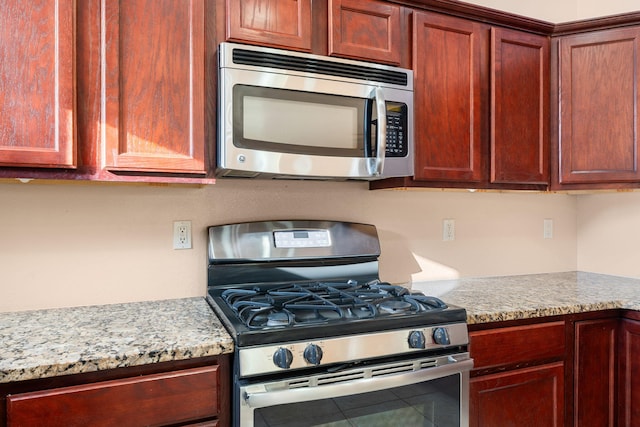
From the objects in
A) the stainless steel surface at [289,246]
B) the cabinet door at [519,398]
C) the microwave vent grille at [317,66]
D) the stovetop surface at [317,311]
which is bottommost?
the cabinet door at [519,398]

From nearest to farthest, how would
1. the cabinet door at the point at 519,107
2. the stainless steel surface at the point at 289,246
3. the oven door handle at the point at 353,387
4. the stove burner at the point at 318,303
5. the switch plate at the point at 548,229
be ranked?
the oven door handle at the point at 353,387, the stove burner at the point at 318,303, the stainless steel surface at the point at 289,246, the cabinet door at the point at 519,107, the switch plate at the point at 548,229

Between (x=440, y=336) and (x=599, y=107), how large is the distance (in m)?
1.43

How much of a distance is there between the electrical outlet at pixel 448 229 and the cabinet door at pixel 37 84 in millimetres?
1695

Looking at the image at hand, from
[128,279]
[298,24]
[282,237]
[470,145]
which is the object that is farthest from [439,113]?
[128,279]

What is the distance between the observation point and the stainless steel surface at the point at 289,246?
1772 millimetres

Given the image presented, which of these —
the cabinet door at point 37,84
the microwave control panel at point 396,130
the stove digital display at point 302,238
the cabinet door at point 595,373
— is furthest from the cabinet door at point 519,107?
the cabinet door at point 37,84

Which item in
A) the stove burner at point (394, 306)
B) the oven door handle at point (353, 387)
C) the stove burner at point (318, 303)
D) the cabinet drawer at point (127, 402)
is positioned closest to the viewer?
the cabinet drawer at point (127, 402)

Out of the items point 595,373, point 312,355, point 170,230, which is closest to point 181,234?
point 170,230

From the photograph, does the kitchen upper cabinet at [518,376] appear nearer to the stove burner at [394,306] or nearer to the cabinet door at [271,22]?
the stove burner at [394,306]

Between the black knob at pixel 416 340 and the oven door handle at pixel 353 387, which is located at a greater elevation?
the black knob at pixel 416 340

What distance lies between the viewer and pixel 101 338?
1252 millimetres

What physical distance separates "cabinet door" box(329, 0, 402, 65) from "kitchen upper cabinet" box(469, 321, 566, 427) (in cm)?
113

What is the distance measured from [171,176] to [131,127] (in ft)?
0.65

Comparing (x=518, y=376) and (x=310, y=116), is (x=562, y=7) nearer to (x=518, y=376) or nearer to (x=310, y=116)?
(x=310, y=116)
